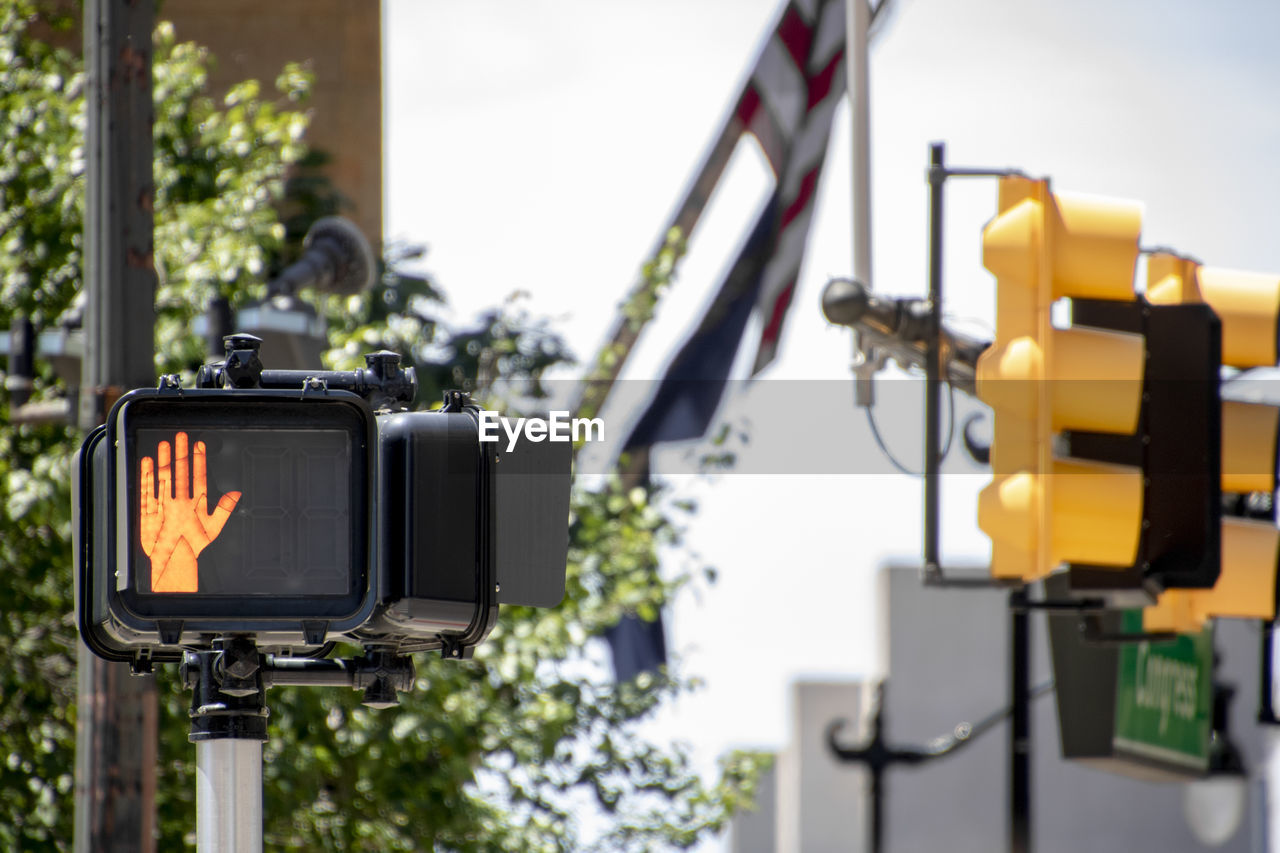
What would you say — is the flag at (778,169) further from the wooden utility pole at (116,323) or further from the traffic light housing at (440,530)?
the traffic light housing at (440,530)

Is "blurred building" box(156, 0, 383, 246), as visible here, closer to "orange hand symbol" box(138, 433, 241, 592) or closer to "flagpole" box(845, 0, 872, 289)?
"flagpole" box(845, 0, 872, 289)

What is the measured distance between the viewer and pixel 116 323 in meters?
6.25

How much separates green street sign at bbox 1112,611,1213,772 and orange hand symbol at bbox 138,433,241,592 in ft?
15.8

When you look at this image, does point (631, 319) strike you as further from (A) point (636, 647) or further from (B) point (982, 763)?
(B) point (982, 763)

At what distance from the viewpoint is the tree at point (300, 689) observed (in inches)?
373

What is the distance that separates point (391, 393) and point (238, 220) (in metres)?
7.67

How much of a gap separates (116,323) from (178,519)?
3466 millimetres

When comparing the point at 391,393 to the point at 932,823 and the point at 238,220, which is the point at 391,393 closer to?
the point at 238,220

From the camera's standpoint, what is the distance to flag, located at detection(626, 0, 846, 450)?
1584cm

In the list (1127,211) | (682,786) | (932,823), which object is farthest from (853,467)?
(932,823)

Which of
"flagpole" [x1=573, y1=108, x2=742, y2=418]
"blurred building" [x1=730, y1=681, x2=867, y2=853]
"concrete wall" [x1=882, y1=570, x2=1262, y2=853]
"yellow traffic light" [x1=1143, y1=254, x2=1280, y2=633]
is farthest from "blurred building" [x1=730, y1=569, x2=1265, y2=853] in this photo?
"yellow traffic light" [x1=1143, y1=254, x2=1280, y2=633]

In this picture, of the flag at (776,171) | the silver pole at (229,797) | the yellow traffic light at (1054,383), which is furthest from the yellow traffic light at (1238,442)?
the flag at (776,171)

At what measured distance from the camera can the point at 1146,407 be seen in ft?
20.4

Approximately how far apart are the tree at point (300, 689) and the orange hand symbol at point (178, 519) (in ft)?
Result: 20.4
